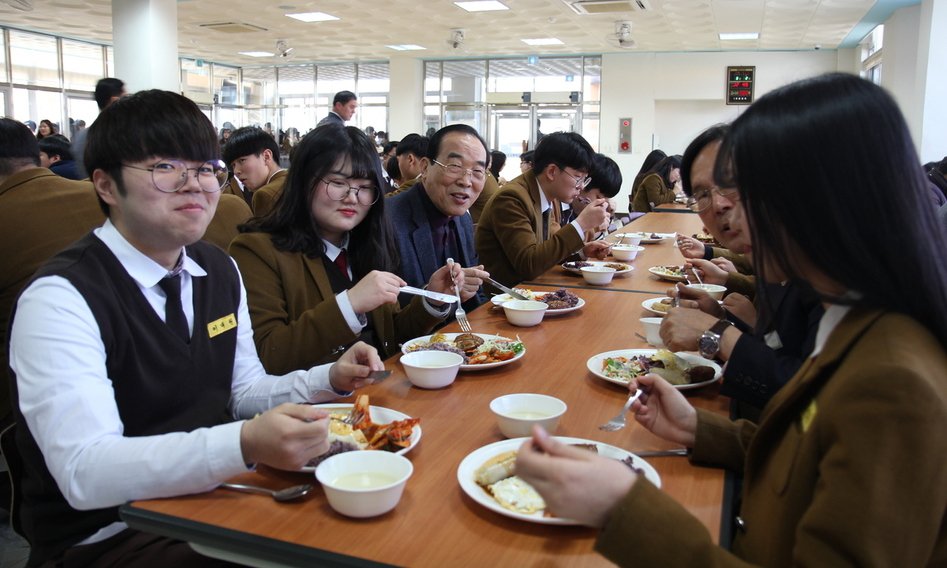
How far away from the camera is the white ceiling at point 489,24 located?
9.38m

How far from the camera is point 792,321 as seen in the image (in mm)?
1747

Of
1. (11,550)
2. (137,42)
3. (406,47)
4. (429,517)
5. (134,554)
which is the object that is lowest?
(11,550)

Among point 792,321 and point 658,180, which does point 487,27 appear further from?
point 792,321

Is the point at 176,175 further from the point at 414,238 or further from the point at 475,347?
the point at 414,238

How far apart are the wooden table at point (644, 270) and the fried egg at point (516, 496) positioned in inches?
75.2

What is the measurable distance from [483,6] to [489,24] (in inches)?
44.7

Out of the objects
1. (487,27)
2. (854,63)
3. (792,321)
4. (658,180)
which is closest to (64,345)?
(792,321)

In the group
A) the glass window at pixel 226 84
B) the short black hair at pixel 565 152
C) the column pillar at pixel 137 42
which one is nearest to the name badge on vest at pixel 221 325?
the short black hair at pixel 565 152

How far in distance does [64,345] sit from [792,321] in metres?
1.58

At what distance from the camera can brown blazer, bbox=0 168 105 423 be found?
247 centimetres

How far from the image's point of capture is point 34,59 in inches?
484

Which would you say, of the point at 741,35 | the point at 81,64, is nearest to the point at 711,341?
the point at 741,35

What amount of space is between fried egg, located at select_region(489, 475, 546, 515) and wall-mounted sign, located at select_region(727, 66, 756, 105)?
11.0 m

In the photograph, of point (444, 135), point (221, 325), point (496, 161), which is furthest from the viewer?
point (496, 161)
